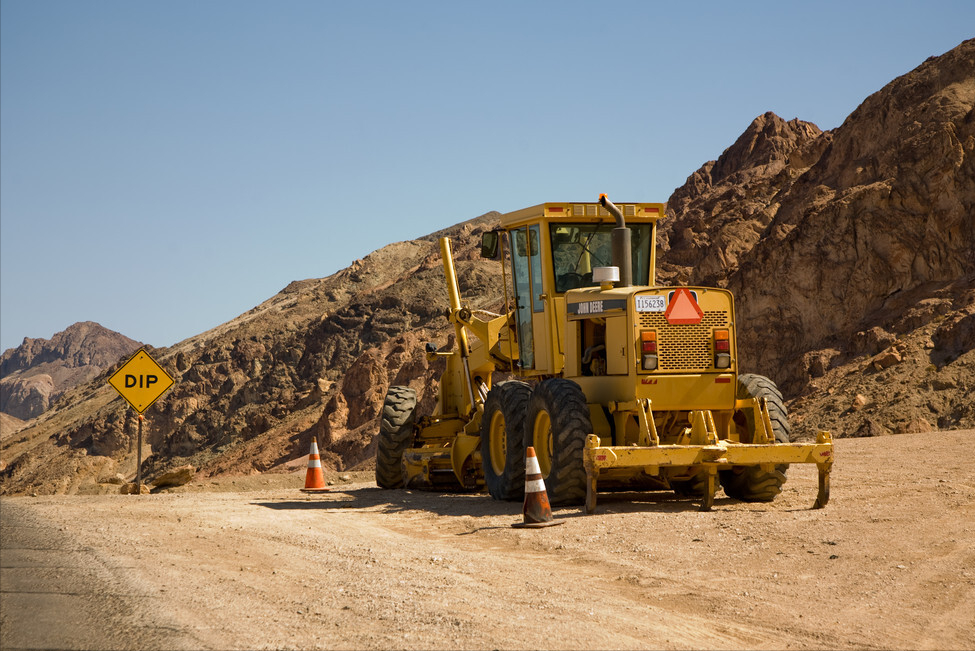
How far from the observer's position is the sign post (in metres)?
17.0

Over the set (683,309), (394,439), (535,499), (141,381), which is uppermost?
(683,309)

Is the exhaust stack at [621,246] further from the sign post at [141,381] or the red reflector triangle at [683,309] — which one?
the sign post at [141,381]

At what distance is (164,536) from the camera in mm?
9352

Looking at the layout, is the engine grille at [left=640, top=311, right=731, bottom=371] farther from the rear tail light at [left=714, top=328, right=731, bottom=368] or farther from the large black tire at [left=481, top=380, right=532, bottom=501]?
the large black tire at [left=481, top=380, right=532, bottom=501]

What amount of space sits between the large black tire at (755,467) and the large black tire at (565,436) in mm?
1840

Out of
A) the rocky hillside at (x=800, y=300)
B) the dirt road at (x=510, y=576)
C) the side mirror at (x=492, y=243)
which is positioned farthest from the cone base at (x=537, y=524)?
the rocky hillside at (x=800, y=300)

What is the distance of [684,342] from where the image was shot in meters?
10.9

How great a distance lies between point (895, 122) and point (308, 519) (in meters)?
29.0

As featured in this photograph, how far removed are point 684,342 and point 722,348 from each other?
433 millimetres

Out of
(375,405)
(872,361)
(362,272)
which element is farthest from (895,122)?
(362,272)

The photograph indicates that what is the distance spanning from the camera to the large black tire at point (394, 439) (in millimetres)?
15742

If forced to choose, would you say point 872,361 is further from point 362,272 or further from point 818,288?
point 362,272

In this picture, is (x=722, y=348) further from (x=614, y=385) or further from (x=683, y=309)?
(x=614, y=385)

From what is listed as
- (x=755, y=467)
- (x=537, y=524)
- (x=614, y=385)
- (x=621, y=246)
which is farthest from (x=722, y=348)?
(x=537, y=524)
